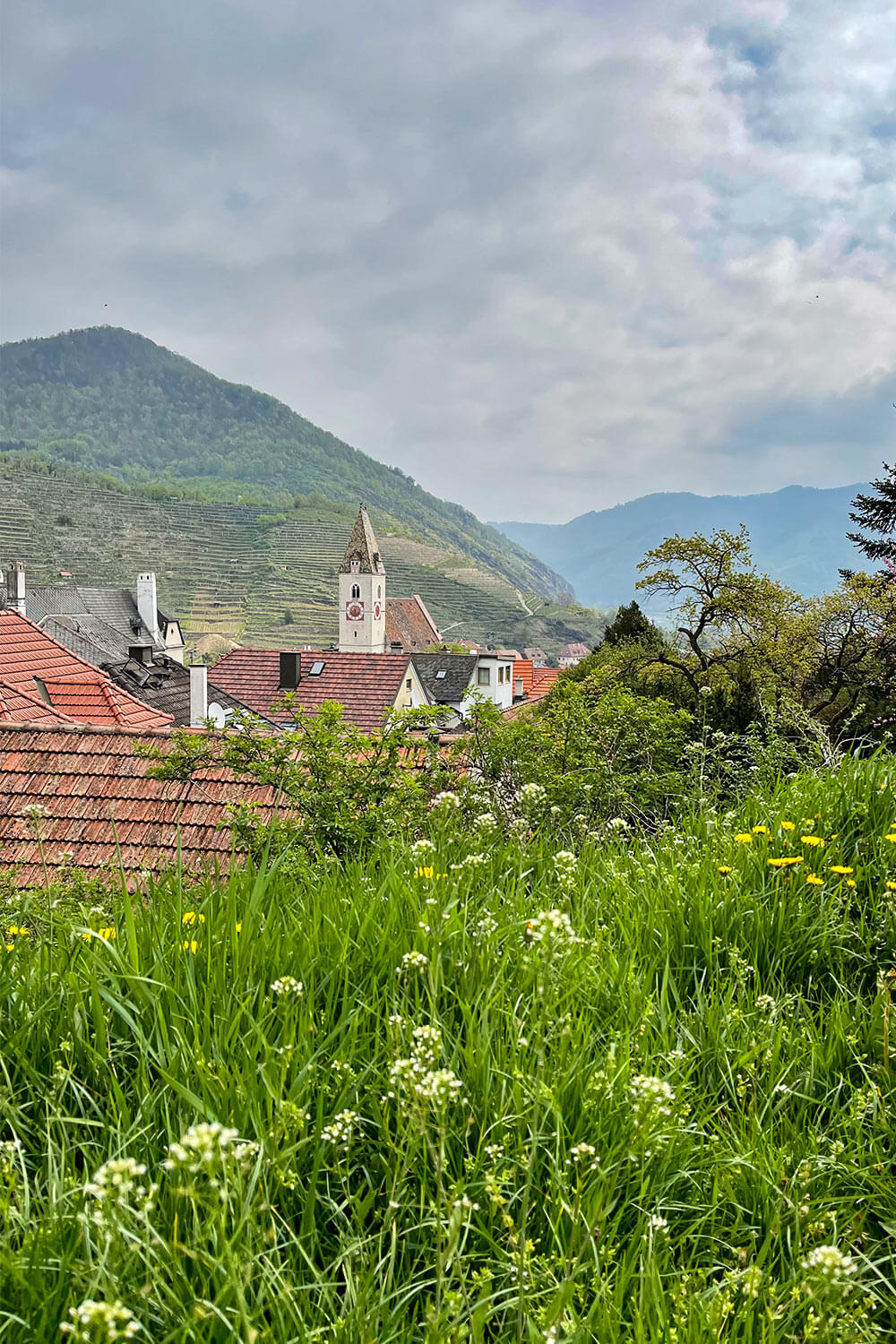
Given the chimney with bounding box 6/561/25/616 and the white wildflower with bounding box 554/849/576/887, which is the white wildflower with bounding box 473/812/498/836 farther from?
the chimney with bounding box 6/561/25/616

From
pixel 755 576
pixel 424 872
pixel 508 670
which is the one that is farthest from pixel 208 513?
pixel 424 872

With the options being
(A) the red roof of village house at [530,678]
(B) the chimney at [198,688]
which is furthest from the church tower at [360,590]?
(B) the chimney at [198,688]

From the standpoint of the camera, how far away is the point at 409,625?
94688mm

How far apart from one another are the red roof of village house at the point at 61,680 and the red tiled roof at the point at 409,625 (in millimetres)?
70140

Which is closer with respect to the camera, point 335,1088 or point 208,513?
point 335,1088

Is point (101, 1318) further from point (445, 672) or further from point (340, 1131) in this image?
point (445, 672)

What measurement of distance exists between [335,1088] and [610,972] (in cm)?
81

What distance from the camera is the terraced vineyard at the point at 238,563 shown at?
124500 millimetres

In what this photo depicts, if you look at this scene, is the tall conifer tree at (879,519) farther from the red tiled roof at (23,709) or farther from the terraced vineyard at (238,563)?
the terraced vineyard at (238,563)

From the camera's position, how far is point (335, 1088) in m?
1.66

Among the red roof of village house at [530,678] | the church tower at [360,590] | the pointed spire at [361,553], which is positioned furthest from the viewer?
the church tower at [360,590]

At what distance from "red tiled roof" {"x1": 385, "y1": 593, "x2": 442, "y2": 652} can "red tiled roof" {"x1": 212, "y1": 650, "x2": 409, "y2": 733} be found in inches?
2223

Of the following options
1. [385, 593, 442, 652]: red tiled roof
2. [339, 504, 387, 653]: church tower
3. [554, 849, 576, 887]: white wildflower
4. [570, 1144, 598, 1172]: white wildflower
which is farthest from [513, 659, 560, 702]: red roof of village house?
[570, 1144, 598, 1172]: white wildflower

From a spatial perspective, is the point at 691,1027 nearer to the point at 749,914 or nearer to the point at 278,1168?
the point at 749,914
